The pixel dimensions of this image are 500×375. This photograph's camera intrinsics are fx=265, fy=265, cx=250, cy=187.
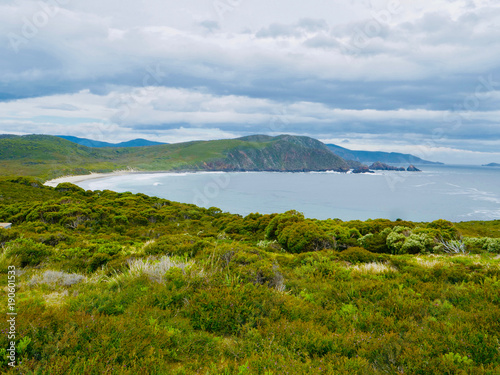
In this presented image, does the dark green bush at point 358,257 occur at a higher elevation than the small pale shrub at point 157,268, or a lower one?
lower

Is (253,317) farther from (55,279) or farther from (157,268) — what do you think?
(55,279)

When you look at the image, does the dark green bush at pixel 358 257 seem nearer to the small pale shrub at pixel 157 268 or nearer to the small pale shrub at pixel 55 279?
the small pale shrub at pixel 157 268

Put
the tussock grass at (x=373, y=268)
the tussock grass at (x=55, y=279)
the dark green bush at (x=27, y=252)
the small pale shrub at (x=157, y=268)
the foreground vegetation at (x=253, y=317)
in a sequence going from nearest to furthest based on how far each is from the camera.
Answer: the foreground vegetation at (x=253, y=317), the small pale shrub at (x=157, y=268), the tussock grass at (x=55, y=279), the tussock grass at (x=373, y=268), the dark green bush at (x=27, y=252)

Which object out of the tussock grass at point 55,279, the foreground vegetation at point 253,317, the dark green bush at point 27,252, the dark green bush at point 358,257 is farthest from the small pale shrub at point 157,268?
the dark green bush at point 358,257

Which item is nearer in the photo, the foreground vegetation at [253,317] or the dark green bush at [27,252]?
the foreground vegetation at [253,317]

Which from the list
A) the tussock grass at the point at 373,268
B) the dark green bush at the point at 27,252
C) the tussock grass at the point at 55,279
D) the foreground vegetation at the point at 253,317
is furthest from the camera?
the dark green bush at the point at 27,252

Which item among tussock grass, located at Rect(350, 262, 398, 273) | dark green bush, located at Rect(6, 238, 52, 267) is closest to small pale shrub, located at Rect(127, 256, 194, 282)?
dark green bush, located at Rect(6, 238, 52, 267)

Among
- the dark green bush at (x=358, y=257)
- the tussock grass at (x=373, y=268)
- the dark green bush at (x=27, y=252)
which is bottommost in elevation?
the dark green bush at (x=27, y=252)

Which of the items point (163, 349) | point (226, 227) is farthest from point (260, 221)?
point (163, 349)

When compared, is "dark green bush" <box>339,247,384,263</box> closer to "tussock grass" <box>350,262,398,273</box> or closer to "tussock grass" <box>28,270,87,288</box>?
"tussock grass" <box>350,262,398,273</box>

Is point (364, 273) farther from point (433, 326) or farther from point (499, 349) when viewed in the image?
point (499, 349)

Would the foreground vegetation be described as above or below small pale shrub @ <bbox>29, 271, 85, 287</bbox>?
above

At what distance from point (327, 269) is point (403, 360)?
12.9 feet

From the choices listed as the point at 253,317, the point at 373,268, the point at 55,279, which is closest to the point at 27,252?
the point at 55,279
